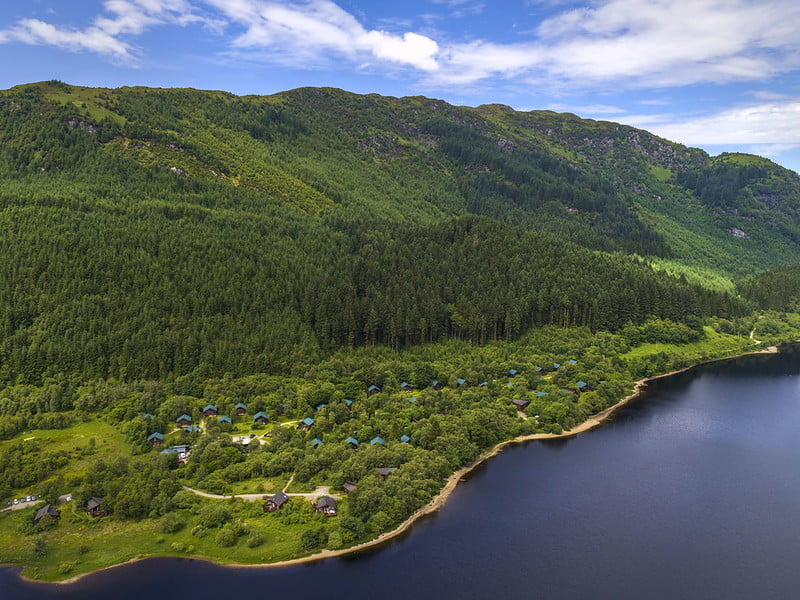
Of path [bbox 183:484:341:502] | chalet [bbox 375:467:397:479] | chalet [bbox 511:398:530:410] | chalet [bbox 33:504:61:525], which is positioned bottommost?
chalet [bbox 33:504:61:525]

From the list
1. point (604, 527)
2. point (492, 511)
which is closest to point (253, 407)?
point (492, 511)

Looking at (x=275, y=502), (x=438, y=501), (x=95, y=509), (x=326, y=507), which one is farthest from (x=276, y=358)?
(x=438, y=501)

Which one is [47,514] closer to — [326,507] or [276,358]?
[326,507]

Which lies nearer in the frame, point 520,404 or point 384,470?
point 384,470

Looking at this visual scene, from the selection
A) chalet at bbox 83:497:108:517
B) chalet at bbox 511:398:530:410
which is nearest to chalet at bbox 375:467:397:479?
chalet at bbox 511:398:530:410

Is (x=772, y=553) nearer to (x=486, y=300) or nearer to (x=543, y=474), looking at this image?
(x=543, y=474)

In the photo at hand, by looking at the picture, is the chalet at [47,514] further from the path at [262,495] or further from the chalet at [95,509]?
the path at [262,495]

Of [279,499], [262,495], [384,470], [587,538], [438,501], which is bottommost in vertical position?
[587,538]

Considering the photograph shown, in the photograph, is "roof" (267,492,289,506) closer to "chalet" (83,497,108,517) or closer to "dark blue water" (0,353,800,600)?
"dark blue water" (0,353,800,600)
